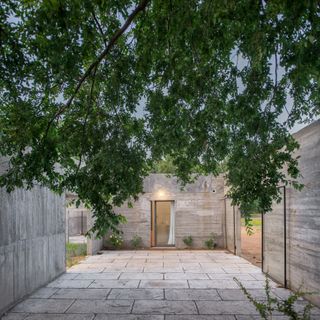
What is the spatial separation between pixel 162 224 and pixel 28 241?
738 cm

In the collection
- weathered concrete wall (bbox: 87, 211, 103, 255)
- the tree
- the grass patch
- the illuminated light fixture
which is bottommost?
the grass patch

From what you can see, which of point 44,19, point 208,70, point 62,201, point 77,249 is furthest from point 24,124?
point 77,249

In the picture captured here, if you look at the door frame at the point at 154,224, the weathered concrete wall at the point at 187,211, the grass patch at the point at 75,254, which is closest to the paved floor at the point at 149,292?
the grass patch at the point at 75,254

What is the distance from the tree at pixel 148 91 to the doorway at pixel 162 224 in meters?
7.77

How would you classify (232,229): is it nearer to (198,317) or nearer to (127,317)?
(198,317)

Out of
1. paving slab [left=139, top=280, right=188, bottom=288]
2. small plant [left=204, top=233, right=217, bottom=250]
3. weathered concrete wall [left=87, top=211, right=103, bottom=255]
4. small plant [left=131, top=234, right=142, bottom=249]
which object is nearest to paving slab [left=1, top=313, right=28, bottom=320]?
paving slab [left=139, top=280, right=188, bottom=288]

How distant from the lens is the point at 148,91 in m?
4.62

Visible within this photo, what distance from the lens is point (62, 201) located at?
802 cm

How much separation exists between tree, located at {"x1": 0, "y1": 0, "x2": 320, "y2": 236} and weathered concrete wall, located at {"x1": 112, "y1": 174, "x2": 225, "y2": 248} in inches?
293

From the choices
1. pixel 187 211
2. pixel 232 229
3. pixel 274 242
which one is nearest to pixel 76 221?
pixel 187 211

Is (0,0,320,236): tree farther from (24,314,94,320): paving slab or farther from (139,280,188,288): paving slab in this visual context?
(139,280,188,288): paving slab

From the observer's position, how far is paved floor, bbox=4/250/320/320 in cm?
486

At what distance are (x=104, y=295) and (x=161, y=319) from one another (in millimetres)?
1585

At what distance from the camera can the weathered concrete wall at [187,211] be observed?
40.3 ft
